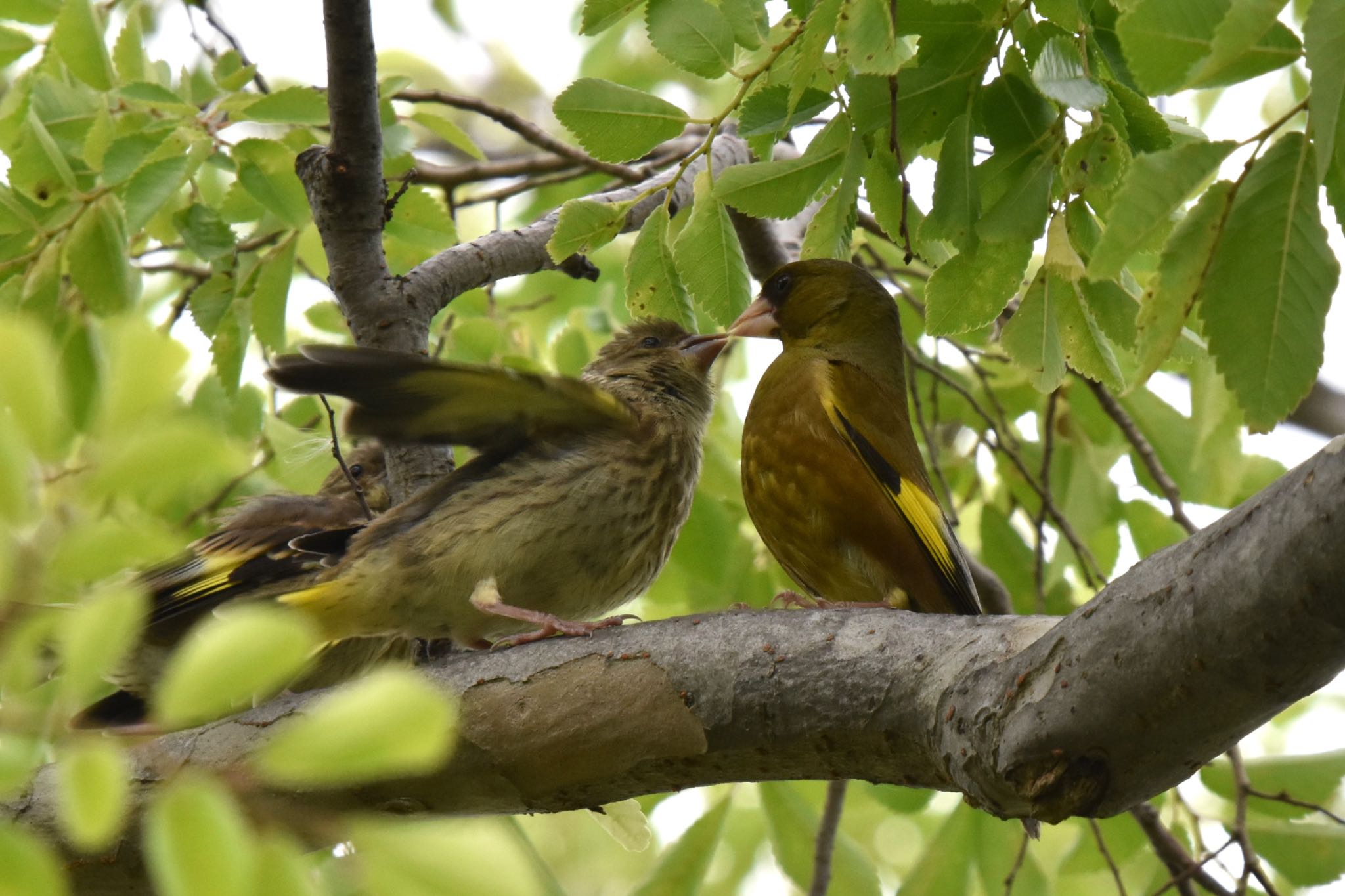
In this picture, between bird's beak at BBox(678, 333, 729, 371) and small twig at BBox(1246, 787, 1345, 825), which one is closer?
small twig at BBox(1246, 787, 1345, 825)

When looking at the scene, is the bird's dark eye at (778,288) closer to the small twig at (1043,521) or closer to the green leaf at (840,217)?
the small twig at (1043,521)

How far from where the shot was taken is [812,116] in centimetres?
299

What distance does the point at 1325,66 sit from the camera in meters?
1.87

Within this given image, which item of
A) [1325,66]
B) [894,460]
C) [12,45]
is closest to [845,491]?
[894,460]

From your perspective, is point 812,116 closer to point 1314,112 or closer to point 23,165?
point 1314,112

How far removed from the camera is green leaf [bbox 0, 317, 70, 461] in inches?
53.6

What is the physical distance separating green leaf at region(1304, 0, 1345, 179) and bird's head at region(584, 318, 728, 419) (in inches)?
110

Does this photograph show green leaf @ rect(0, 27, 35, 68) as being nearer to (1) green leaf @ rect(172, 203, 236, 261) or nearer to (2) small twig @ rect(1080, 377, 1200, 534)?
(1) green leaf @ rect(172, 203, 236, 261)

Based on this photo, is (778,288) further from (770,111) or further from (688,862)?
(770,111)

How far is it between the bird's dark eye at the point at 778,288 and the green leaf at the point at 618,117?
1898 millimetres

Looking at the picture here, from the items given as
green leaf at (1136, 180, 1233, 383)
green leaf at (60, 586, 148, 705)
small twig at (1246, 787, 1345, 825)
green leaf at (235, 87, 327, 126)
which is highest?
green leaf at (235, 87, 327, 126)

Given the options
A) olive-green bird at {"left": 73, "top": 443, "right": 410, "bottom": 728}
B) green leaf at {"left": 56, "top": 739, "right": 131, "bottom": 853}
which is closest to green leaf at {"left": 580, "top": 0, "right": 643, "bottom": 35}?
olive-green bird at {"left": 73, "top": 443, "right": 410, "bottom": 728}

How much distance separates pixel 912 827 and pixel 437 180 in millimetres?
5473

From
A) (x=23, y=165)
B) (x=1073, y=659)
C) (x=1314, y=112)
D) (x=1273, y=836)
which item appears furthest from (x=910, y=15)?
(x=1273, y=836)
